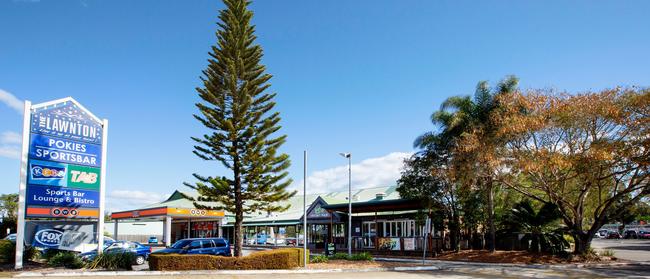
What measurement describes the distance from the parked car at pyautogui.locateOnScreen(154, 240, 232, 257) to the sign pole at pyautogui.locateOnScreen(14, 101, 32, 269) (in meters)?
6.30

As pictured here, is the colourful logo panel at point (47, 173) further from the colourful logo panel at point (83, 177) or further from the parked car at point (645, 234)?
the parked car at point (645, 234)

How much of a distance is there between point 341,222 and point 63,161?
21.4 metres

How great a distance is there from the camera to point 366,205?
110ft

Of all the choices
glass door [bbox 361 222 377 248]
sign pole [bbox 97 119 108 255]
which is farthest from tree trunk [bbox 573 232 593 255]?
sign pole [bbox 97 119 108 255]

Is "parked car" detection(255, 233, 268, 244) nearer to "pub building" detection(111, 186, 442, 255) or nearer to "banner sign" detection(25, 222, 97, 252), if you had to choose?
"pub building" detection(111, 186, 442, 255)

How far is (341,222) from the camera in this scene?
1467 inches

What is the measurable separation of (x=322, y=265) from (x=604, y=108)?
14.2 m

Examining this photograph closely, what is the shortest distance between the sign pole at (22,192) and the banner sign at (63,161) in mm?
173

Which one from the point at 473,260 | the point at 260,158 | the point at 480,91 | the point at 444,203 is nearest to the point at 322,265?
the point at 260,158

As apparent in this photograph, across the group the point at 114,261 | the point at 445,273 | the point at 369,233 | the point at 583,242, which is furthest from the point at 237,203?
the point at 583,242

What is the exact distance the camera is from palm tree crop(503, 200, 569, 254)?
2789cm

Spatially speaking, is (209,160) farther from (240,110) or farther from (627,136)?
(627,136)

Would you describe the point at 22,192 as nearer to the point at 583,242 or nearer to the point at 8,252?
the point at 8,252

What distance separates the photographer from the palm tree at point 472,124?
24.9 m
